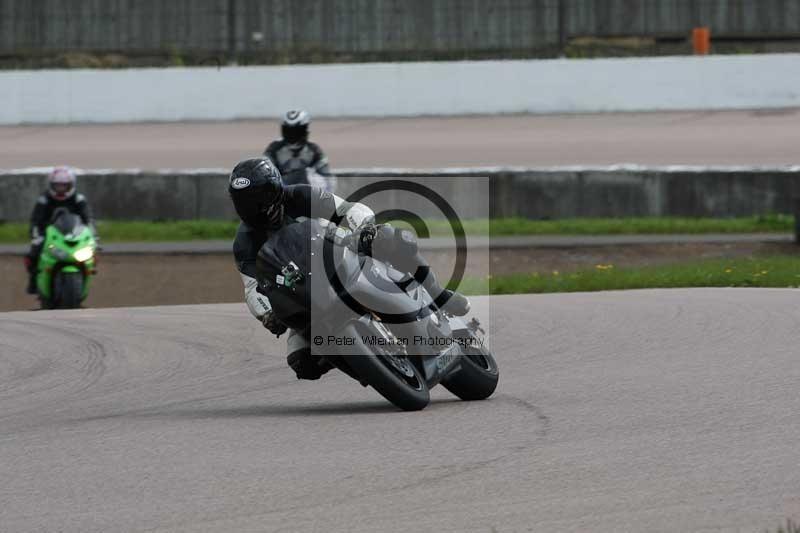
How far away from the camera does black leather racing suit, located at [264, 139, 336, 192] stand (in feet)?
44.2

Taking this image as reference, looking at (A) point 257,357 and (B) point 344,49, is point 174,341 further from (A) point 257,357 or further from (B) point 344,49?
(B) point 344,49

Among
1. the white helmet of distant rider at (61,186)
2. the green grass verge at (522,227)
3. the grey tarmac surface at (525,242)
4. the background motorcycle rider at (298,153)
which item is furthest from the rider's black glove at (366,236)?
the green grass verge at (522,227)

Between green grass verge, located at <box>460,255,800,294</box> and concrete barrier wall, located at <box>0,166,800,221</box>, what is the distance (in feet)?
15.9

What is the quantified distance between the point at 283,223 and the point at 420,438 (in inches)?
55.8

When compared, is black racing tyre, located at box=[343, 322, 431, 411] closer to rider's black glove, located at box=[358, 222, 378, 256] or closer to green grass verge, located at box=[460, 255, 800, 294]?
rider's black glove, located at box=[358, 222, 378, 256]

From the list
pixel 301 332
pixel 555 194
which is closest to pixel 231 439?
pixel 301 332

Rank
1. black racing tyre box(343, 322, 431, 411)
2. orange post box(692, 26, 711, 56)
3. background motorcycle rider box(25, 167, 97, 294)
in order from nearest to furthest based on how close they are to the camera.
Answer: black racing tyre box(343, 322, 431, 411) < background motorcycle rider box(25, 167, 97, 294) < orange post box(692, 26, 711, 56)

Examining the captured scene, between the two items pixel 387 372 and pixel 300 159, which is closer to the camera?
pixel 387 372

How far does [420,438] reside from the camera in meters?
6.19

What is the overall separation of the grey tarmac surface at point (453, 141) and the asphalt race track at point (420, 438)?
1477 cm

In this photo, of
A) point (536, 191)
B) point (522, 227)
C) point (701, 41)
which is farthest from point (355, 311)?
point (701, 41)

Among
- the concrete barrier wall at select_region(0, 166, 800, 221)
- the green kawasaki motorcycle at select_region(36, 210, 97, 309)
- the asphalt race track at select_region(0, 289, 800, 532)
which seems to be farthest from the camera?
the concrete barrier wall at select_region(0, 166, 800, 221)

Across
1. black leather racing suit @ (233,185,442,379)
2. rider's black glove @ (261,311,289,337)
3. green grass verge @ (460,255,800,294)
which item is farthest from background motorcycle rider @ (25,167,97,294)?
rider's black glove @ (261,311,289,337)

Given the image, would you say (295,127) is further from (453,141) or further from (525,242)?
(453,141)
